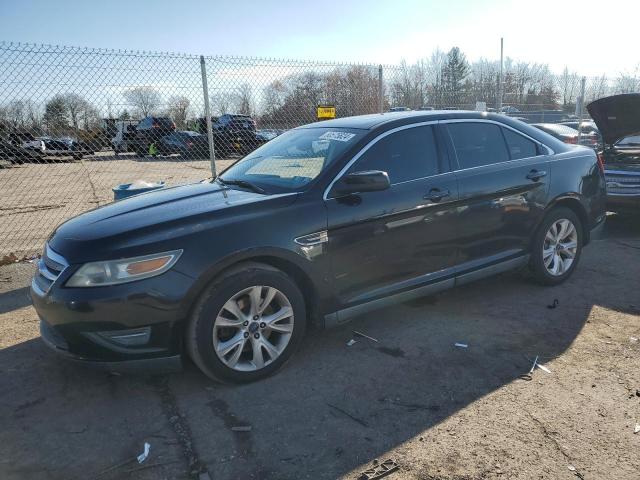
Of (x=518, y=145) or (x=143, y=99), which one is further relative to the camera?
(x=143, y=99)

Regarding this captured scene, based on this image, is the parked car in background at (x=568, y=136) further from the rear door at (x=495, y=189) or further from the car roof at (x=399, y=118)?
the car roof at (x=399, y=118)

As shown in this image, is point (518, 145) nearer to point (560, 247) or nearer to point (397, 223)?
point (560, 247)

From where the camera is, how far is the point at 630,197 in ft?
23.0

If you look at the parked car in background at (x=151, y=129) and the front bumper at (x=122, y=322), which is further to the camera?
the parked car in background at (x=151, y=129)

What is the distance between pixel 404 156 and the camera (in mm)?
3965

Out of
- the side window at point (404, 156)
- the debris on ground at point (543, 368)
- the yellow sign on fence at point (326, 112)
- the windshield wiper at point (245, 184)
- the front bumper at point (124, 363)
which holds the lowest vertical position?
the debris on ground at point (543, 368)

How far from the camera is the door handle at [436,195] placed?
12.8 ft

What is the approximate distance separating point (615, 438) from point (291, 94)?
8.00 metres

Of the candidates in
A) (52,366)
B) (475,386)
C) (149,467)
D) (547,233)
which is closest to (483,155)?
(547,233)

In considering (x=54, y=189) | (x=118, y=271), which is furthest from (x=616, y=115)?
(x=54, y=189)

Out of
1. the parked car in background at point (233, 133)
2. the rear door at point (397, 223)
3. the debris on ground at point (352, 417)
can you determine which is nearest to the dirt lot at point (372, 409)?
the debris on ground at point (352, 417)

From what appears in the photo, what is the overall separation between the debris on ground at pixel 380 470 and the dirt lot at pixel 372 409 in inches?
1.6

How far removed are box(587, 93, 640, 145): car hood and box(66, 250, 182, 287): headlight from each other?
7092 millimetres

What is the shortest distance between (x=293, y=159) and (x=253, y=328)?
1.49 meters
